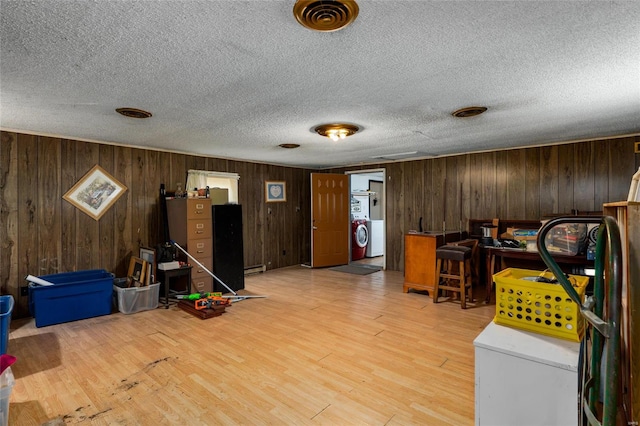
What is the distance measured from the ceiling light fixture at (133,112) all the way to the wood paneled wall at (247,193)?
170cm

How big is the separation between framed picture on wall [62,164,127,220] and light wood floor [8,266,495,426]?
4.71 feet

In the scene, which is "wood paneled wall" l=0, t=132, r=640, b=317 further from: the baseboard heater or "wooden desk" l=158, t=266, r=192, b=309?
"wooden desk" l=158, t=266, r=192, b=309

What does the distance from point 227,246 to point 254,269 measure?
1527 mm

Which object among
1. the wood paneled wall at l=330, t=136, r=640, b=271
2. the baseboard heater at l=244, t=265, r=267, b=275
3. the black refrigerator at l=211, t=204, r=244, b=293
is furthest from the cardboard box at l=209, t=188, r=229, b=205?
the wood paneled wall at l=330, t=136, r=640, b=271

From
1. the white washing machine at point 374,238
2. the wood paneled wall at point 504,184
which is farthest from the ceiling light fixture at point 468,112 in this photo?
the white washing machine at point 374,238

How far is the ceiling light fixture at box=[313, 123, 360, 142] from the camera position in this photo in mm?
3479

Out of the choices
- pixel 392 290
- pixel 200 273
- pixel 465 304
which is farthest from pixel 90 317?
pixel 465 304

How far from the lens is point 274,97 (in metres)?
2.62

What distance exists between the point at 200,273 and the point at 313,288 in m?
1.65

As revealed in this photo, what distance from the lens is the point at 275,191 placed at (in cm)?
652

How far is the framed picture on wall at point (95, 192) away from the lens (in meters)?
4.11

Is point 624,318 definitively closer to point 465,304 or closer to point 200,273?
point 465,304

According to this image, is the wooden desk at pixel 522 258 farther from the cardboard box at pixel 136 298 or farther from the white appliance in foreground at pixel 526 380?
the cardboard box at pixel 136 298

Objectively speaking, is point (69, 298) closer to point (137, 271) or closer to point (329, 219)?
point (137, 271)
